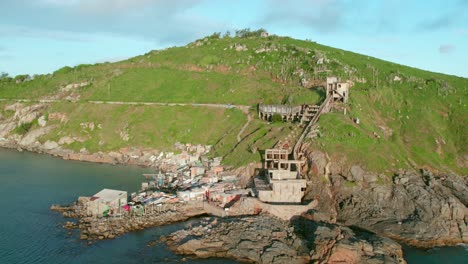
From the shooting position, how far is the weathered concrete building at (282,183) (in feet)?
203

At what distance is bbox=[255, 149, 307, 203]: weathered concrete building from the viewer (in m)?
62.0

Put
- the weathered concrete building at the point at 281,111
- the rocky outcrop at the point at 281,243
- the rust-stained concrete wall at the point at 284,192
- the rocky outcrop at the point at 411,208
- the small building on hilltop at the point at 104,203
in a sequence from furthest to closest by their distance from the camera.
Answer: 1. the weathered concrete building at the point at 281,111
2. the rust-stained concrete wall at the point at 284,192
3. the small building on hilltop at the point at 104,203
4. the rocky outcrop at the point at 411,208
5. the rocky outcrop at the point at 281,243

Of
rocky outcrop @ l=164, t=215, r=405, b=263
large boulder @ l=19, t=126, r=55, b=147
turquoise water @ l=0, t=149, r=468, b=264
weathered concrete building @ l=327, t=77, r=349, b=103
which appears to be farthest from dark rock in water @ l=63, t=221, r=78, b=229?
large boulder @ l=19, t=126, r=55, b=147

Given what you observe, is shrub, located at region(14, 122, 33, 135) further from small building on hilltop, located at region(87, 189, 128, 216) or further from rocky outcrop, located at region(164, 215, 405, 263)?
rocky outcrop, located at region(164, 215, 405, 263)

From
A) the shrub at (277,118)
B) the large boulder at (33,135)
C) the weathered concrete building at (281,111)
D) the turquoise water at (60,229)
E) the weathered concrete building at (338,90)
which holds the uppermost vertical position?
the weathered concrete building at (338,90)

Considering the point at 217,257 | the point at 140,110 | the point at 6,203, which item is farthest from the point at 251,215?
the point at 140,110

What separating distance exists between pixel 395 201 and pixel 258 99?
5189 centimetres

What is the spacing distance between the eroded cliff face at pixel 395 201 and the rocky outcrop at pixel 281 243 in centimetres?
485

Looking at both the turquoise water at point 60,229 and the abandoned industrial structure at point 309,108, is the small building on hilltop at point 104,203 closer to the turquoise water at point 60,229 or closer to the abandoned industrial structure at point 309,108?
the turquoise water at point 60,229

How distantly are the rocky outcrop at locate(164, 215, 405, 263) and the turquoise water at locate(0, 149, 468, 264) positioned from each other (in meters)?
2.32

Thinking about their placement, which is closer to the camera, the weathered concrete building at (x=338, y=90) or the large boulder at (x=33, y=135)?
the weathered concrete building at (x=338, y=90)

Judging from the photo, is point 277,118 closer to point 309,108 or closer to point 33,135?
point 309,108

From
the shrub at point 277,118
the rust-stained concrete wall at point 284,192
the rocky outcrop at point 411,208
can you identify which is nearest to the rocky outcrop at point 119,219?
the rust-stained concrete wall at point 284,192

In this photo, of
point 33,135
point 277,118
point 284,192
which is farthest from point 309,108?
point 33,135
